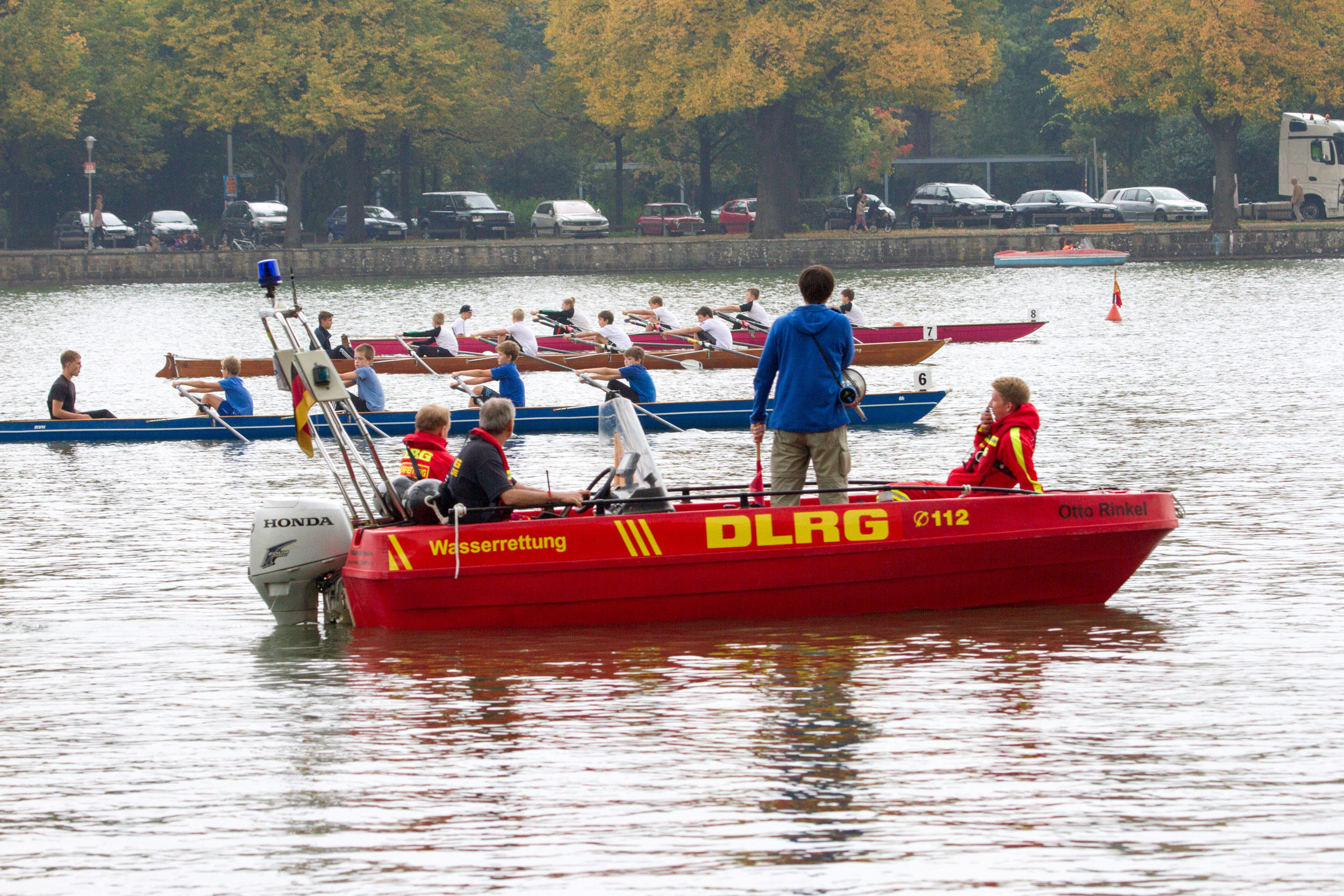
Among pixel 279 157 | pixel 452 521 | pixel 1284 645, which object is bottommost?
pixel 1284 645

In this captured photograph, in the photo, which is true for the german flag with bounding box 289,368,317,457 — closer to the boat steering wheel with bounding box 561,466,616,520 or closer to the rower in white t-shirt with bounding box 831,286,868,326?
the boat steering wheel with bounding box 561,466,616,520

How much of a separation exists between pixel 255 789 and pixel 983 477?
5344 mm

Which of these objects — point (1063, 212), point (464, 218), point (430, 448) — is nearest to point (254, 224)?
point (464, 218)

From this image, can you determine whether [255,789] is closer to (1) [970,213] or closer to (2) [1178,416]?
(2) [1178,416]

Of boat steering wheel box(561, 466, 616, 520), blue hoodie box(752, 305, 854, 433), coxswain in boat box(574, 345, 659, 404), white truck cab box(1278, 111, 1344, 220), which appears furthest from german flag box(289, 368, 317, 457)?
white truck cab box(1278, 111, 1344, 220)

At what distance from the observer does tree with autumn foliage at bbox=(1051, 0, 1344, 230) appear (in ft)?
191

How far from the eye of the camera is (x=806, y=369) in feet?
34.0

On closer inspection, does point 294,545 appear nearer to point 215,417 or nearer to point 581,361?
point 215,417

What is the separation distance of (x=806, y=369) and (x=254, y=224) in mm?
56196

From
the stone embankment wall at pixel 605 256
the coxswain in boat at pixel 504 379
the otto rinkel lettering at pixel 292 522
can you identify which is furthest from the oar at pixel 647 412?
the stone embankment wall at pixel 605 256

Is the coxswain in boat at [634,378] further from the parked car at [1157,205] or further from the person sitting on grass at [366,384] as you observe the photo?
the parked car at [1157,205]

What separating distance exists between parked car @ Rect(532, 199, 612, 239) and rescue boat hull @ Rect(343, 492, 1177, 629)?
54725mm

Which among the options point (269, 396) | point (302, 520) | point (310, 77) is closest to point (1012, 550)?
point (302, 520)

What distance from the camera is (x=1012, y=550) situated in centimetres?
1075
